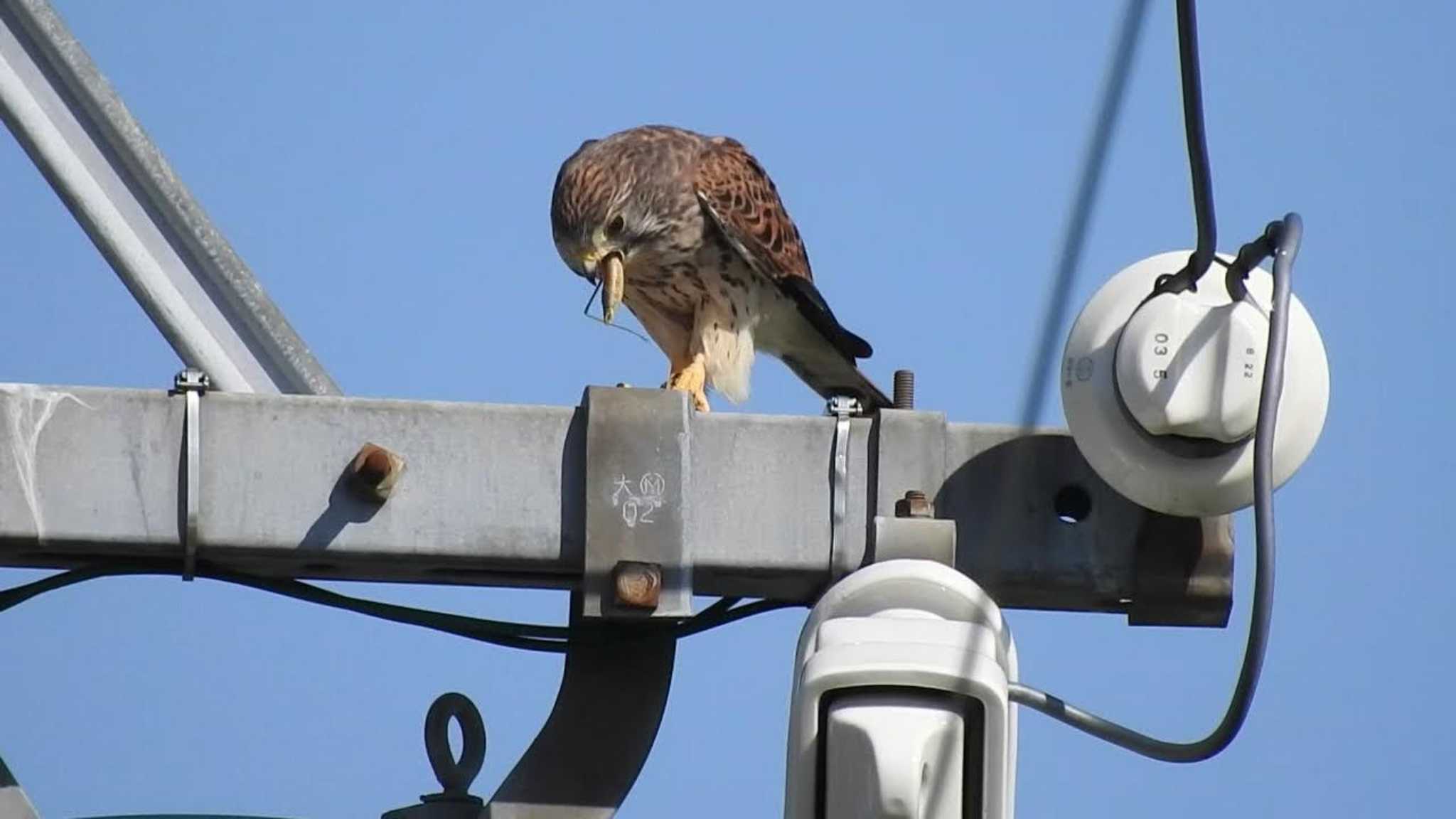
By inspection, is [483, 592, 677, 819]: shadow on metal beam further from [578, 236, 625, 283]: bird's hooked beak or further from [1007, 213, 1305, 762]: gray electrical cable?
[578, 236, 625, 283]: bird's hooked beak

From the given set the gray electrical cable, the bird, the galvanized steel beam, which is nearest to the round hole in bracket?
the galvanized steel beam

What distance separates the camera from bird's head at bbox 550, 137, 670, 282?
6.36 metres

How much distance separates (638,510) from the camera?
271cm

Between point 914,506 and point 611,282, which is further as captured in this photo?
point 611,282

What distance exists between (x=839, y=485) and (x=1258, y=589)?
0.64 meters

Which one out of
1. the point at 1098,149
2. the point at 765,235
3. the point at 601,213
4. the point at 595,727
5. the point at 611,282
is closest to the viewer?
the point at 1098,149

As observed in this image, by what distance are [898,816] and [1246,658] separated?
1.16 ft

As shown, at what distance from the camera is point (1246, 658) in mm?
2275

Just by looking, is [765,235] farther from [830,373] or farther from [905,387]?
[905,387]

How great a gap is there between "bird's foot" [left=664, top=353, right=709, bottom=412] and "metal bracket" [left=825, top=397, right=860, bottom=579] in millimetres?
3201

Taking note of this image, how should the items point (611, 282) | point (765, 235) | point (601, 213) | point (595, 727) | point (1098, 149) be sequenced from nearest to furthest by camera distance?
point (1098, 149) < point (595, 727) < point (611, 282) < point (601, 213) < point (765, 235)

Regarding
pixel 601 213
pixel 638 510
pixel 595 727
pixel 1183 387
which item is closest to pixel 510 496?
pixel 638 510

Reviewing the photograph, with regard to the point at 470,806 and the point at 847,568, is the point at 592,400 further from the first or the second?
the point at 470,806

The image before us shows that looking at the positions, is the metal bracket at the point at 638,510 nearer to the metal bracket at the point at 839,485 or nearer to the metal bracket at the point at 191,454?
the metal bracket at the point at 839,485
